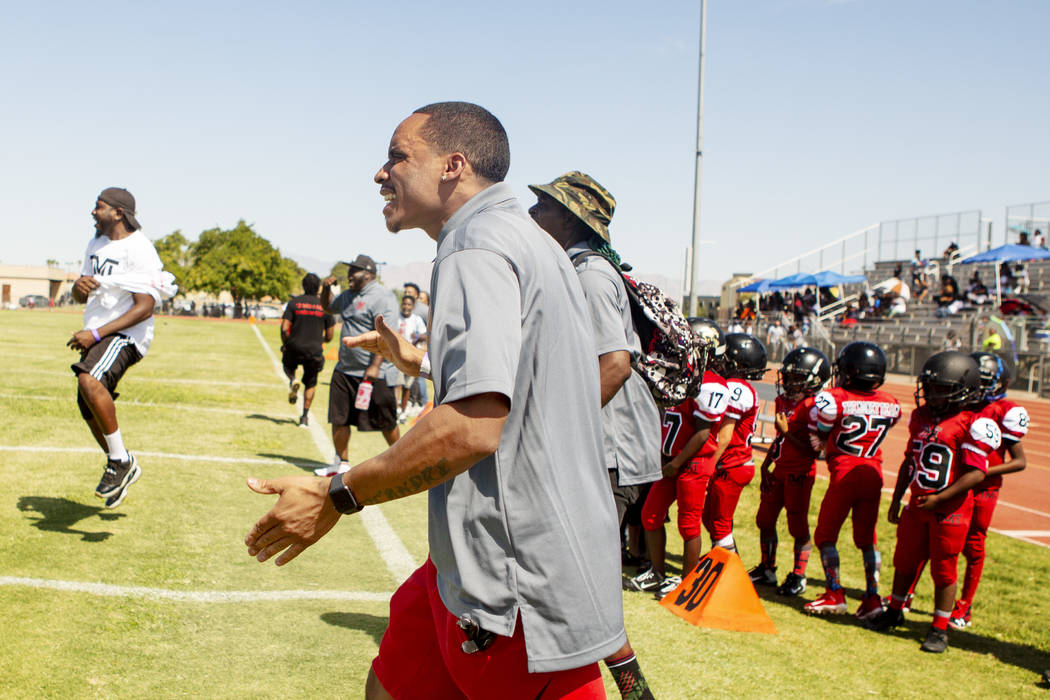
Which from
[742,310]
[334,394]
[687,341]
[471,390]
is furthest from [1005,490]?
[742,310]

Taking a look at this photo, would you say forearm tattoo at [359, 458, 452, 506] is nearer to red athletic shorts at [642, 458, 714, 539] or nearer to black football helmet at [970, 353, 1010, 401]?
red athletic shorts at [642, 458, 714, 539]

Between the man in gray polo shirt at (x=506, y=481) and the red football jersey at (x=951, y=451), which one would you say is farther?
the red football jersey at (x=951, y=451)

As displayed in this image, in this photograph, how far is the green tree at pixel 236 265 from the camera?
8425 centimetres

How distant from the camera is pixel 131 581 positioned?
472 cm

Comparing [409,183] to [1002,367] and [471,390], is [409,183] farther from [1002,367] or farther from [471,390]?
[1002,367]

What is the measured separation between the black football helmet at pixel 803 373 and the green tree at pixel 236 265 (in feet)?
274

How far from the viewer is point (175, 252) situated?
8625 cm

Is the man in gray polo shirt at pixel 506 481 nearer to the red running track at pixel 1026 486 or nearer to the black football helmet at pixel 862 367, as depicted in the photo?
the black football helmet at pixel 862 367

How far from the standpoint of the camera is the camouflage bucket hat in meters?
4.02

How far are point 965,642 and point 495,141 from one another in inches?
201

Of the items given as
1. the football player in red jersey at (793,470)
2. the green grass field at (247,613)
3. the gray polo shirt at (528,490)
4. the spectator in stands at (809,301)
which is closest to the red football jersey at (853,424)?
the football player in red jersey at (793,470)

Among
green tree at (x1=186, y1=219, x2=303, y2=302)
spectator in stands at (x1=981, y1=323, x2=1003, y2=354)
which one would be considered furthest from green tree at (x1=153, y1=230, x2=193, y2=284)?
spectator in stands at (x1=981, y1=323, x2=1003, y2=354)

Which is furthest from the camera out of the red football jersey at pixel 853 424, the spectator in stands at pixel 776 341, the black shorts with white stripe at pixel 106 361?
the spectator in stands at pixel 776 341

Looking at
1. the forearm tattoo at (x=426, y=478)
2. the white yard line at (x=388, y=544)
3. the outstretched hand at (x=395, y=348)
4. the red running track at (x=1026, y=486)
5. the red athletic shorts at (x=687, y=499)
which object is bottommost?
the red running track at (x=1026, y=486)
